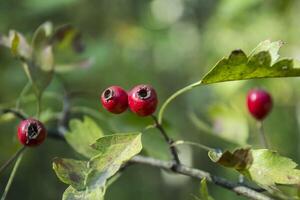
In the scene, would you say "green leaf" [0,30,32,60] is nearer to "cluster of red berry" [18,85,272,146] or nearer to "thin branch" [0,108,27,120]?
"thin branch" [0,108,27,120]

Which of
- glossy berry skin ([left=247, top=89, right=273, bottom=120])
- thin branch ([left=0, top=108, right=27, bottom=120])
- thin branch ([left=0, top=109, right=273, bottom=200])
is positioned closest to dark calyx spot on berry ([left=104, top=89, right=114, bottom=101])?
thin branch ([left=0, top=109, right=273, bottom=200])

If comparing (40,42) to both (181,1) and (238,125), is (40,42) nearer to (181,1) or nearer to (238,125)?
(238,125)

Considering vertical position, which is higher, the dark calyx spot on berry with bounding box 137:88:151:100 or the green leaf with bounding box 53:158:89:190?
the dark calyx spot on berry with bounding box 137:88:151:100

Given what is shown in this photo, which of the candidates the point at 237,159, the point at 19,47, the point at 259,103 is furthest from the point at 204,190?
the point at 19,47

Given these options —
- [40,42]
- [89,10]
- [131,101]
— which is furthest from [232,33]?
[131,101]

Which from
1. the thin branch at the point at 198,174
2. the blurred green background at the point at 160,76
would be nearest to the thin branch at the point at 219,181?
the thin branch at the point at 198,174

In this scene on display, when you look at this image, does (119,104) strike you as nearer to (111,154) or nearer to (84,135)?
(111,154)
